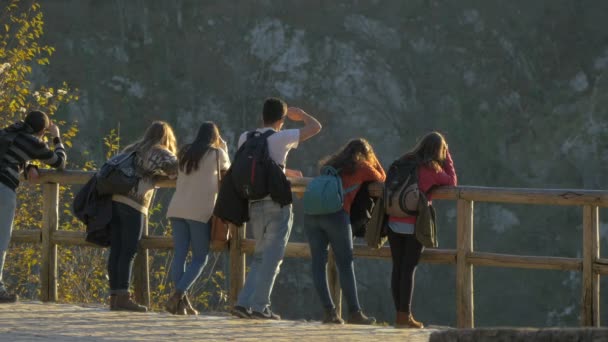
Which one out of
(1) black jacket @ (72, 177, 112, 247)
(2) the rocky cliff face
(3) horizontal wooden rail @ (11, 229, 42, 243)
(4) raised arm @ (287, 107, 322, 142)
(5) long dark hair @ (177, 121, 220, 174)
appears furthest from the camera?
(2) the rocky cliff face

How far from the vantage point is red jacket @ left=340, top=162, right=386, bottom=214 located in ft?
29.2

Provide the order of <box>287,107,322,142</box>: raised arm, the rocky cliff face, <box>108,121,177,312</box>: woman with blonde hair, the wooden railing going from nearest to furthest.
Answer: the wooden railing, <box>287,107,322,142</box>: raised arm, <box>108,121,177,312</box>: woman with blonde hair, the rocky cliff face

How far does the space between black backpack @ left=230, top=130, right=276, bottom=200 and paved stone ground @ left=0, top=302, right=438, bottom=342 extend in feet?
Result: 2.76

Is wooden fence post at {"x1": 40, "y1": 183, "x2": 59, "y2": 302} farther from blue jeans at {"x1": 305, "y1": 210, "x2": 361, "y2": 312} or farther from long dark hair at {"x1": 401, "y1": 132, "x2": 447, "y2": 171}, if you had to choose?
long dark hair at {"x1": 401, "y1": 132, "x2": 447, "y2": 171}

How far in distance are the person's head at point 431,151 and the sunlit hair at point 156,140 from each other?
1661 millimetres

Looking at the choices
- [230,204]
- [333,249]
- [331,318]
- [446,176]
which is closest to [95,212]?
[230,204]

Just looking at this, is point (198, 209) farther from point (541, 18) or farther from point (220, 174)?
point (541, 18)

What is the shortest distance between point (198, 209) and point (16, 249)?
816 centimetres

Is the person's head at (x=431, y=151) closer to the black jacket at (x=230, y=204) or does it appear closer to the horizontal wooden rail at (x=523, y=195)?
the horizontal wooden rail at (x=523, y=195)

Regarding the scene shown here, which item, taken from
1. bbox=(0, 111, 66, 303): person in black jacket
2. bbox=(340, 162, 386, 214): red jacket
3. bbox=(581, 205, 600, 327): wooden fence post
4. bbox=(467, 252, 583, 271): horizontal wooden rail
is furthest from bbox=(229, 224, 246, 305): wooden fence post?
bbox=(581, 205, 600, 327): wooden fence post

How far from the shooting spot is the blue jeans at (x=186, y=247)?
30.0 ft

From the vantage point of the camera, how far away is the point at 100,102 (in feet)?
190

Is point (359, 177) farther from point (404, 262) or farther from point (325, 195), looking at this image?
point (404, 262)

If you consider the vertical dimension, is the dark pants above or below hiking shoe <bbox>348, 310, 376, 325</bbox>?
above
